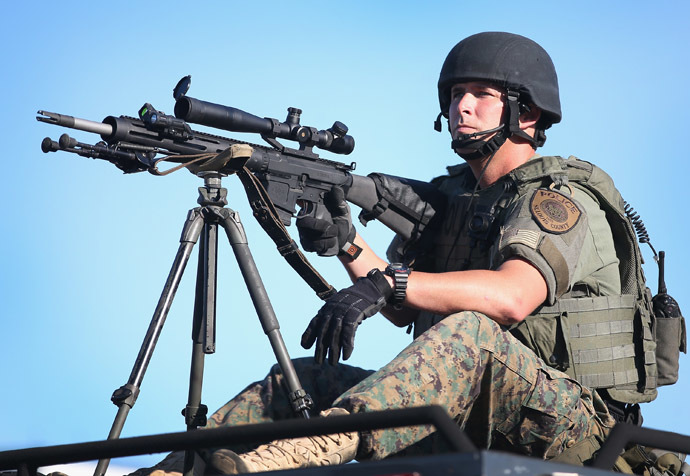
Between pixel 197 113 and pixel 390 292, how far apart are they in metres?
1.58

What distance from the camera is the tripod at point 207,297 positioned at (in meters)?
5.13

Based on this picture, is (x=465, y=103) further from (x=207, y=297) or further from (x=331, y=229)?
(x=207, y=297)

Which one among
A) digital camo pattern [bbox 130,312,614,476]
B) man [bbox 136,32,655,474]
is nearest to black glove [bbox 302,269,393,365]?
man [bbox 136,32,655,474]

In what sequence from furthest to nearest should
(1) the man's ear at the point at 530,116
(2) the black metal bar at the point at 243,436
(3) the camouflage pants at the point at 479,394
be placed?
1. (1) the man's ear at the point at 530,116
2. (3) the camouflage pants at the point at 479,394
3. (2) the black metal bar at the point at 243,436

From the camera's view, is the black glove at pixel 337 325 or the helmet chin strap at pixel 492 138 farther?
the helmet chin strap at pixel 492 138

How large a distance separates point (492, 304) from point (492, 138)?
1591mm

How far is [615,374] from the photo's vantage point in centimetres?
523

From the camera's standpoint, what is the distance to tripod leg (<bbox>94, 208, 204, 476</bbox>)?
4922 mm

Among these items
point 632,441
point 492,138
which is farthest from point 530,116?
point 632,441

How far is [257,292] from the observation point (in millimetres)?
5539

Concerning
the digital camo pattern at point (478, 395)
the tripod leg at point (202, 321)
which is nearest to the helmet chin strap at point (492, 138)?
the tripod leg at point (202, 321)

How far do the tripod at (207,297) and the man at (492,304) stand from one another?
0.19 metres

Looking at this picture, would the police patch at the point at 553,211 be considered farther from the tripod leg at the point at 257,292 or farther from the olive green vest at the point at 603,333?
the tripod leg at the point at 257,292

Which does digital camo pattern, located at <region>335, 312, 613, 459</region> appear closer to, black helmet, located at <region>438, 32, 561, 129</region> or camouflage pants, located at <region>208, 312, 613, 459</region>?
camouflage pants, located at <region>208, 312, 613, 459</region>
